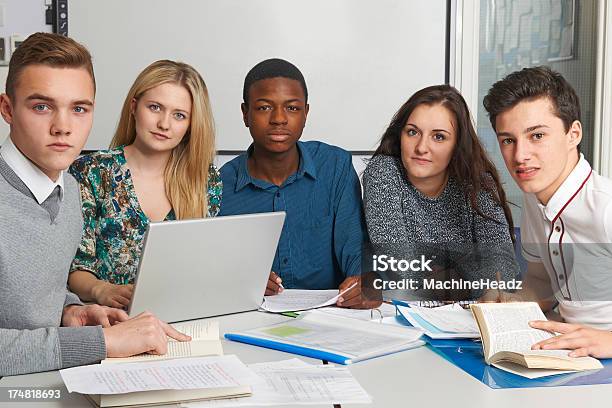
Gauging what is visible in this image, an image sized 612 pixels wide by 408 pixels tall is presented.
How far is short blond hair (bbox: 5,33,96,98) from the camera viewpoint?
1.57 meters

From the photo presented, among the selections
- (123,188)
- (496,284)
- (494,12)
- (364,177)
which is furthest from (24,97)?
(494,12)

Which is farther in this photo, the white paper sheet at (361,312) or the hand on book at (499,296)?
the hand on book at (499,296)

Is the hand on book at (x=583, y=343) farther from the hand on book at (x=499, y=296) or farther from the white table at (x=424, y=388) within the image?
the hand on book at (x=499, y=296)

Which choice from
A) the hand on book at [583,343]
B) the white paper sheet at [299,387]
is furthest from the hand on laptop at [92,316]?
the hand on book at [583,343]

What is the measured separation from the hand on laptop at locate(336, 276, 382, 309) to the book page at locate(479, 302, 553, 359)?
405 millimetres

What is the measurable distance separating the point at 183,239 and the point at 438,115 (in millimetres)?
956

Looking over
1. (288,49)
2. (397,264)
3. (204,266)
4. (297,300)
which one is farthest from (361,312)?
(288,49)

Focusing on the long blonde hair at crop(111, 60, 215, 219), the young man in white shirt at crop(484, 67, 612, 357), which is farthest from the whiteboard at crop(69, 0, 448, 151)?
the young man in white shirt at crop(484, 67, 612, 357)

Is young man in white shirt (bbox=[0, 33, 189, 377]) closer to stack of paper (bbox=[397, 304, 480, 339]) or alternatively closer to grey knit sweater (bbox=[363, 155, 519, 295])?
stack of paper (bbox=[397, 304, 480, 339])

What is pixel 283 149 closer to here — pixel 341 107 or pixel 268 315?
pixel 268 315

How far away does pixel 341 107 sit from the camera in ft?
11.8

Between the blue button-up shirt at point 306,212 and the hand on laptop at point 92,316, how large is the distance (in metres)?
0.74

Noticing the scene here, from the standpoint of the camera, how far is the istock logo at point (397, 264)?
6.81 ft

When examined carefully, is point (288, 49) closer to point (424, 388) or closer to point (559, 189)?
point (559, 189)
